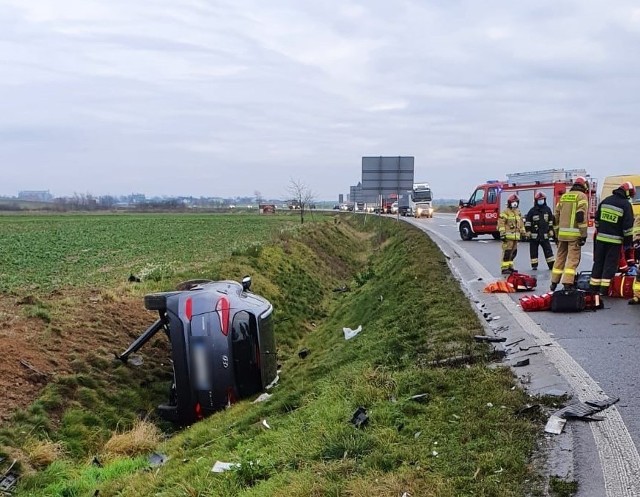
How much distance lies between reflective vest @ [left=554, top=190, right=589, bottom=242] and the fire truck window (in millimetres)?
12929

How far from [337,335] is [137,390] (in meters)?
3.98

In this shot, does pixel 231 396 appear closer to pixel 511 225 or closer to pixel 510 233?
pixel 510 233

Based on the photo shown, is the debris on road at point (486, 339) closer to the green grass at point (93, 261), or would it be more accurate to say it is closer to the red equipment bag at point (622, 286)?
the red equipment bag at point (622, 286)

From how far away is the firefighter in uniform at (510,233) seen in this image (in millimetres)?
11750

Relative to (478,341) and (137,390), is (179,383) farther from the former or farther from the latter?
(478,341)

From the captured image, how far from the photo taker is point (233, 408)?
7.32 meters

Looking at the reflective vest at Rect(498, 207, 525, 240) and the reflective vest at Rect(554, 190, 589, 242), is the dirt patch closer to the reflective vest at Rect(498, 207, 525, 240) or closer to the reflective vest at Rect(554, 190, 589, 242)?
the reflective vest at Rect(498, 207, 525, 240)

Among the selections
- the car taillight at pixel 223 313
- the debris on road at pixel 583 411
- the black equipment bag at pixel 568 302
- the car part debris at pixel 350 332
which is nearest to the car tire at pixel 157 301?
the car taillight at pixel 223 313

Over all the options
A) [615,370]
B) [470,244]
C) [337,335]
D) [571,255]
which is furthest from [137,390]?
[470,244]

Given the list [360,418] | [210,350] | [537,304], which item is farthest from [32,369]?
[537,304]

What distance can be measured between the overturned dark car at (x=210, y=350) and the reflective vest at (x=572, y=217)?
5228 mm

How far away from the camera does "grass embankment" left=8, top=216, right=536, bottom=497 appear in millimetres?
3398

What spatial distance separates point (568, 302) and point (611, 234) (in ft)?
5.22

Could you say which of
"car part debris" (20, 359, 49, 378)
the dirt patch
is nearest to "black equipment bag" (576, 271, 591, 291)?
the dirt patch
